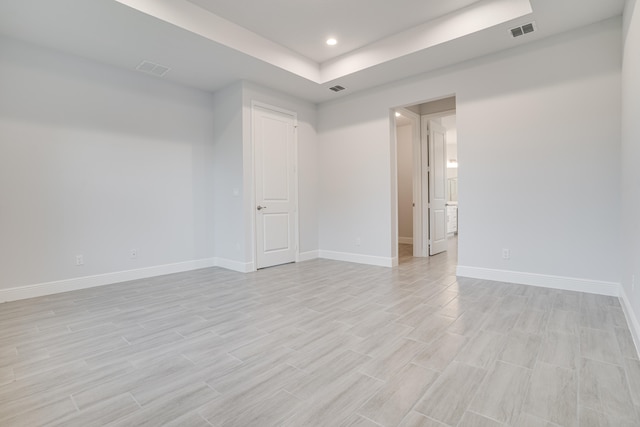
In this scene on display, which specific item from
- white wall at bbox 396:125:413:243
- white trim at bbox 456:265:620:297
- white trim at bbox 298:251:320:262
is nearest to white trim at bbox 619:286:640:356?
white trim at bbox 456:265:620:297

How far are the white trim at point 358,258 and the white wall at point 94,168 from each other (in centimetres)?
208

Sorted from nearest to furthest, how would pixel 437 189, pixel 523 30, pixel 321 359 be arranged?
pixel 321 359
pixel 523 30
pixel 437 189

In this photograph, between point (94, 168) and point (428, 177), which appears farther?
point (428, 177)

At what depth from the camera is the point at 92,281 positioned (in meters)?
3.90

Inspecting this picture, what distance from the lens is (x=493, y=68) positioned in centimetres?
386

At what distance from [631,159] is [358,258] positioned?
359 cm

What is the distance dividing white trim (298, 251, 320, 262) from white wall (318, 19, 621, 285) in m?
2.59

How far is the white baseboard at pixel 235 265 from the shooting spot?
466cm

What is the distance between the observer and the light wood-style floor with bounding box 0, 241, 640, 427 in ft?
4.91

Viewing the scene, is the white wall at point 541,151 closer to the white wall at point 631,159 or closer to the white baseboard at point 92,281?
the white wall at point 631,159

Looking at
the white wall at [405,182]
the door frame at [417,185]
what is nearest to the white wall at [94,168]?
the door frame at [417,185]

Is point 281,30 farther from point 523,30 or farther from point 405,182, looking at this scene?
point 405,182

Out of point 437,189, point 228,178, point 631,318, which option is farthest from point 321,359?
point 437,189

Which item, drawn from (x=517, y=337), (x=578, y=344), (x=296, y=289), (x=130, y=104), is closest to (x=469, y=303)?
(x=517, y=337)
